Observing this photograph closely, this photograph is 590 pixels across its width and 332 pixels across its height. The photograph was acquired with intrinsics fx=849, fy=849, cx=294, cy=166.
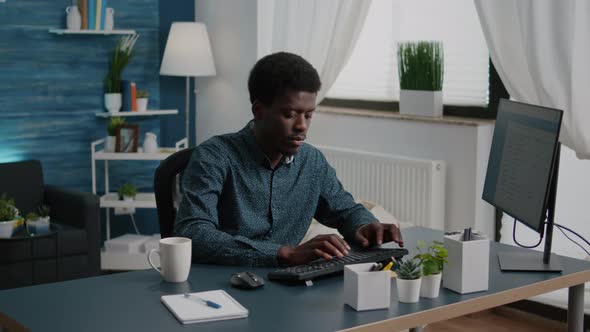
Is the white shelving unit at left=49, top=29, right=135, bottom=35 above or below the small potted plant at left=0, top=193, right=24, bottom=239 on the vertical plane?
above

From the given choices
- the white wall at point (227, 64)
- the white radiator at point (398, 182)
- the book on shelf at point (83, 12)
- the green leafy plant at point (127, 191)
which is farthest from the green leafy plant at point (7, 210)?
the white radiator at point (398, 182)

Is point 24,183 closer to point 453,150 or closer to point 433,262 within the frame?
point 453,150

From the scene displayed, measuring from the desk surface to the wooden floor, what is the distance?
5.97 ft

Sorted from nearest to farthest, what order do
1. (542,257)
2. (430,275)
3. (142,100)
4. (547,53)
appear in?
(430,275) → (542,257) → (547,53) → (142,100)

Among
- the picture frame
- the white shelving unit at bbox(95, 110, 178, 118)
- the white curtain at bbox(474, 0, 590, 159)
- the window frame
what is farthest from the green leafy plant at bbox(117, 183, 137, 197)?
the white curtain at bbox(474, 0, 590, 159)

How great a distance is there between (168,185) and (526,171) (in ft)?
3.34

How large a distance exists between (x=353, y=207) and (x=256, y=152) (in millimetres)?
375

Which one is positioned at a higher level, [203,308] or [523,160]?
[523,160]

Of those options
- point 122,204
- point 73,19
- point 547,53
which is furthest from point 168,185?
point 73,19

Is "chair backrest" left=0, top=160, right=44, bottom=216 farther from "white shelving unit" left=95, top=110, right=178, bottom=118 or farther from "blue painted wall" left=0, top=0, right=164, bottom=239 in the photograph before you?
"white shelving unit" left=95, top=110, right=178, bottom=118

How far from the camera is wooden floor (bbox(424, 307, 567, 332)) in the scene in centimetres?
395

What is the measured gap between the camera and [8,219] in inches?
169

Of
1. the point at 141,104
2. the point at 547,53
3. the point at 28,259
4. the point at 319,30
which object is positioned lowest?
the point at 28,259

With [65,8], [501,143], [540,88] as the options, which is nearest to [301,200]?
[501,143]
